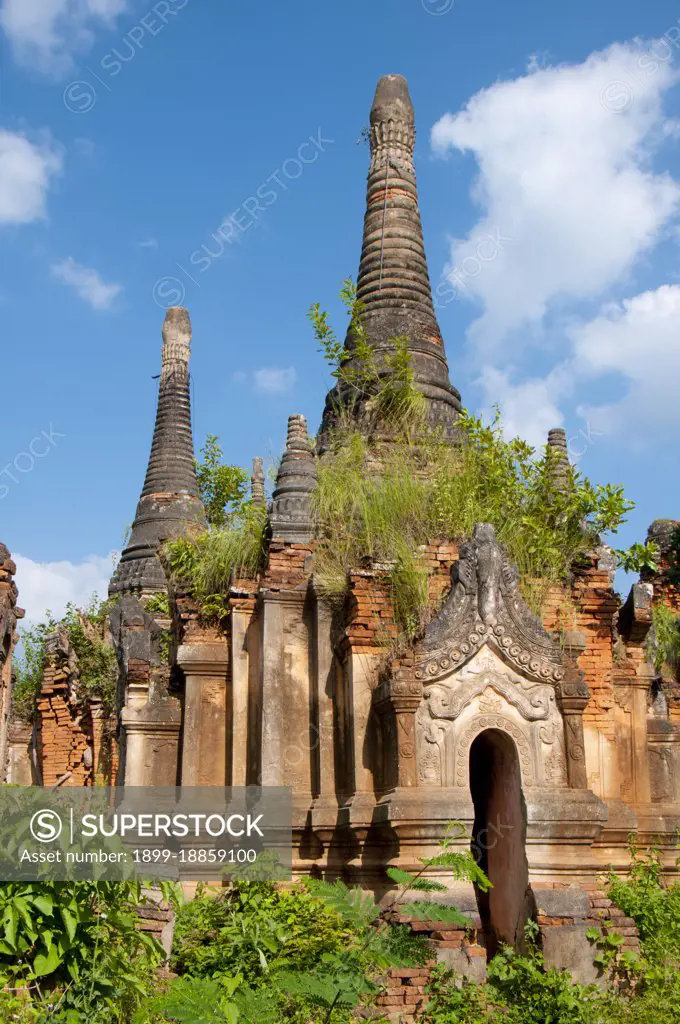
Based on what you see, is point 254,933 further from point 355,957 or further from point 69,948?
point 69,948

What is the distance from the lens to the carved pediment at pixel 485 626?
849 cm

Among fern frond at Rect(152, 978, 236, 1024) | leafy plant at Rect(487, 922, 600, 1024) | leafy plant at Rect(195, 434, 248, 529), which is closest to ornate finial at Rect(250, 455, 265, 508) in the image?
leafy plant at Rect(195, 434, 248, 529)

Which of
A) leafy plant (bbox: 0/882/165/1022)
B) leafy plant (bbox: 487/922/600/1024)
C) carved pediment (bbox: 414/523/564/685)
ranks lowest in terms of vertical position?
leafy plant (bbox: 487/922/600/1024)

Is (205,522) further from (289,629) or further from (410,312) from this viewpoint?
(289,629)

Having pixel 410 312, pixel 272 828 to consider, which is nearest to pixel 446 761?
pixel 272 828

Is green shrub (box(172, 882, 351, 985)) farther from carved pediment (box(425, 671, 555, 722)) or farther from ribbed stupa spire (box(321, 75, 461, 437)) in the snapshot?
ribbed stupa spire (box(321, 75, 461, 437))

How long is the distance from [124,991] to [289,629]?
5065mm

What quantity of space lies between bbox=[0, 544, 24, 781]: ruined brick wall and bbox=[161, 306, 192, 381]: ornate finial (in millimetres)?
11721

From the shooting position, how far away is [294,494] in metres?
10.3

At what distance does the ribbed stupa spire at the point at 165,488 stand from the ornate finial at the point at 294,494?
305 inches

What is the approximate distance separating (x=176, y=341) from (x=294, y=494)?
1220 centimetres

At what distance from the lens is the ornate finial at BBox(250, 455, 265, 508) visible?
18561 millimetres

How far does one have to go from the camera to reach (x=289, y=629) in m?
9.96

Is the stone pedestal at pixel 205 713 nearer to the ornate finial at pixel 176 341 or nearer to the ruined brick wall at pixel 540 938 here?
the ruined brick wall at pixel 540 938
